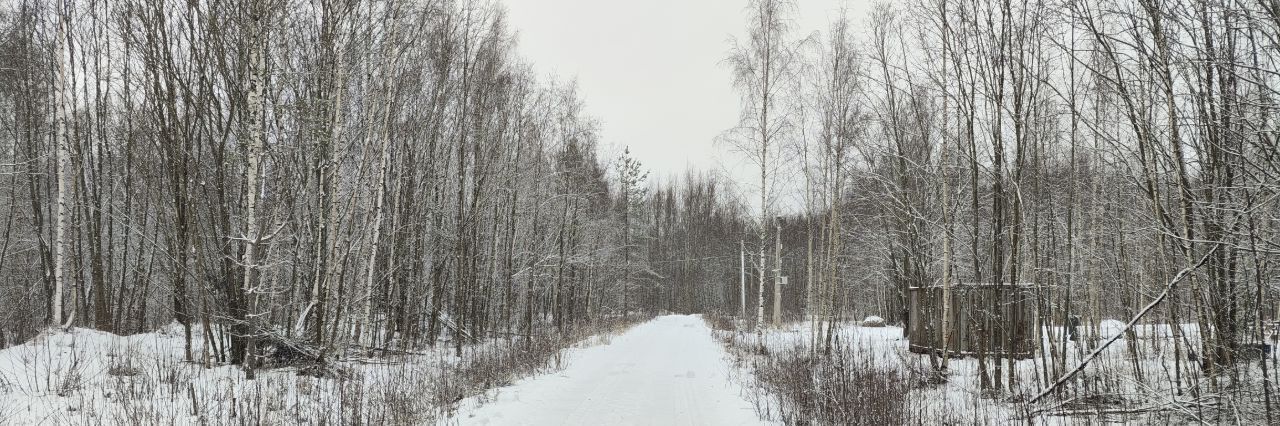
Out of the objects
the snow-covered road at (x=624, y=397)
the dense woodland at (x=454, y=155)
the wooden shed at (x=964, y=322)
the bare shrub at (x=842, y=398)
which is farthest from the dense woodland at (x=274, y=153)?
the wooden shed at (x=964, y=322)

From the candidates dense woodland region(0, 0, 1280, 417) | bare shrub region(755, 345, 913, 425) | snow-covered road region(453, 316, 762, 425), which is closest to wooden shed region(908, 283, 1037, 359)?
dense woodland region(0, 0, 1280, 417)

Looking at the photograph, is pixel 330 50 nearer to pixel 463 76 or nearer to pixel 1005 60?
pixel 463 76

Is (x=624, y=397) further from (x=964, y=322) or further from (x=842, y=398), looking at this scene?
(x=964, y=322)

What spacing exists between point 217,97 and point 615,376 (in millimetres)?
6229

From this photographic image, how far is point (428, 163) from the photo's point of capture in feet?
38.4

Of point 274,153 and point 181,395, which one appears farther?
point 274,153

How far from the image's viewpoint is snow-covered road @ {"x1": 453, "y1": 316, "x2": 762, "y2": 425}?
219 inches

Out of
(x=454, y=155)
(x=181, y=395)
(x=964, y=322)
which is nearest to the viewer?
(x=181, y=395)

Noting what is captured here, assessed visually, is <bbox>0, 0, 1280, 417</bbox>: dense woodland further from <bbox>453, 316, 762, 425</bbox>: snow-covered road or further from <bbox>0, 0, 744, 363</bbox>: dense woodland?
<bbox>453, 316, 762, 425</bbox>: snow-covered road

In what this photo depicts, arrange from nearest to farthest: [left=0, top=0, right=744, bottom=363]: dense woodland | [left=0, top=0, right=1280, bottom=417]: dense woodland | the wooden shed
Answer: [left=0, top=0, right=1280, bottom=417]: dense woodland < [left=0, top=0, right=744, bottom=363]: dense woodland < the wooden shed

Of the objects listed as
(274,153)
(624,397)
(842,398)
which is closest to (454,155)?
(274,153)

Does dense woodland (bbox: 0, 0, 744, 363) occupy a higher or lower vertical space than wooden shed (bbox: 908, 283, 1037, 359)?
higher

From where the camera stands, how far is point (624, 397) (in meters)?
6.71

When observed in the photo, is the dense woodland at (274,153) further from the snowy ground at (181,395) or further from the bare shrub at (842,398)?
the bare shrub at (842,398)
